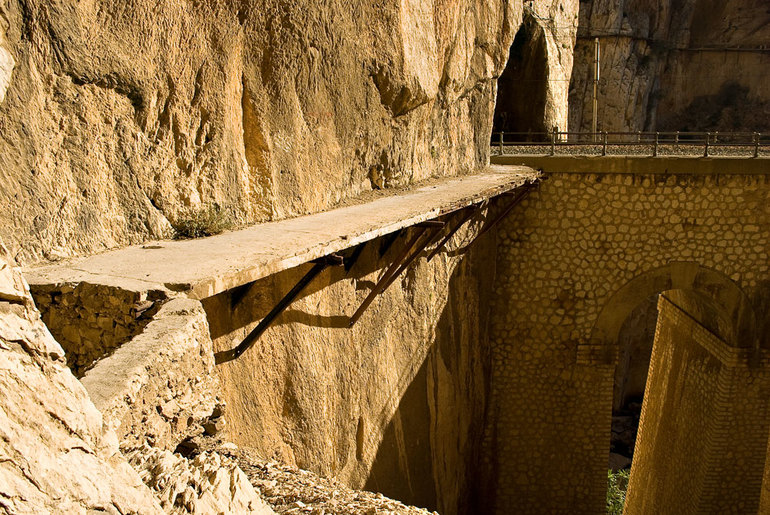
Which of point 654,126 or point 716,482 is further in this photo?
point 654,126

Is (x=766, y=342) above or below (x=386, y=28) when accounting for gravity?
below

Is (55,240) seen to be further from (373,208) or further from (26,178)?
(373,208)

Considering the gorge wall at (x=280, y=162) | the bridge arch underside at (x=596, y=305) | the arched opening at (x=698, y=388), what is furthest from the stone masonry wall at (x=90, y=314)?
the arched opening at (x=698, y=388)

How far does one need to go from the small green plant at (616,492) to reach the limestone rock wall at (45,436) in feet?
45.5

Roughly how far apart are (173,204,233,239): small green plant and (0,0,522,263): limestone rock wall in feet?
0.20

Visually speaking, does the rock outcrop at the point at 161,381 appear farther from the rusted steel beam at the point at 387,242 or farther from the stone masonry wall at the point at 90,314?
the rusted steel beam at the point at 387,242

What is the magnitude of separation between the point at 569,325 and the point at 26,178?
882 centimetres

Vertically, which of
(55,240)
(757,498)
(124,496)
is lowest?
(757,498)

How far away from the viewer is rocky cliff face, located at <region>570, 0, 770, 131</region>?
892 inches

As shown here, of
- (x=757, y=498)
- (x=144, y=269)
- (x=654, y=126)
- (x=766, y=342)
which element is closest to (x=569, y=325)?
(x=766, y=342)

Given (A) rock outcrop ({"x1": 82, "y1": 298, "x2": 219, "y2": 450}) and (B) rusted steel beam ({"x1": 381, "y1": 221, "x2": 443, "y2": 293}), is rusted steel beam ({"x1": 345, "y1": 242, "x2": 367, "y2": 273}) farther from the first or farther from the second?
(A) rock outcrop ({"x1": 82, "y1": 298, "x2": 219, "y2": 450})

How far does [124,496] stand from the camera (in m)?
1.86

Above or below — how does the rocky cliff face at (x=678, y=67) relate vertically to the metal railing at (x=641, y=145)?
Result: above

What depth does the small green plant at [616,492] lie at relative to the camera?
1445cm
